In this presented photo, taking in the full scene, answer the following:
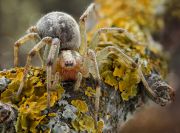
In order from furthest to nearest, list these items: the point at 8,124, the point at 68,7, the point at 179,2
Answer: the point at 68,7
the point at 179,2
the point at 8,124

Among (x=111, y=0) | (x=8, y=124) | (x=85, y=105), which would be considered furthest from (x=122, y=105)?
(x=111, y=0)

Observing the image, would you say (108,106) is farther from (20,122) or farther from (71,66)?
(20,122)

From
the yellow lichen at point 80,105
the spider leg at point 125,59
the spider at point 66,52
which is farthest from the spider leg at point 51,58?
the spider leg at point 125,59

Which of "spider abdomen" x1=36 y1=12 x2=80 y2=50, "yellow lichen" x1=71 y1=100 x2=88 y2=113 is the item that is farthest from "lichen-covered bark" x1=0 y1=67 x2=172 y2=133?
"spider abdomen" x1=36 y1=12 x2=80 y2=50

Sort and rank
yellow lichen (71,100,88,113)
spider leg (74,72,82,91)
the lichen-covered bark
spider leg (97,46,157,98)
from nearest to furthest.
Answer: the lichen-covered bark < yellow lichen (71,100,88,113) < spider leg (74,72,82,91) < spider leg (97,46,157,98)

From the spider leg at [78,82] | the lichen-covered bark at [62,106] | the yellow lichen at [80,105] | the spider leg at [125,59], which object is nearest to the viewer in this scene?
the lichen-covered bark at [62,106]

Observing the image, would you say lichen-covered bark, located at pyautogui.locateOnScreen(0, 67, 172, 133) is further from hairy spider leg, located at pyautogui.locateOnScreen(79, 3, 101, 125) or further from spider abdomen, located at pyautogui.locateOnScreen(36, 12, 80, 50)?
spider abdomen, located at pyautogui.locateOnScreen(36, 12, 80, 50)

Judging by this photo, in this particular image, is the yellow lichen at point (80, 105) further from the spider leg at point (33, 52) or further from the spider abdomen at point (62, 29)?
the spider abdomen at point (62, 29)
